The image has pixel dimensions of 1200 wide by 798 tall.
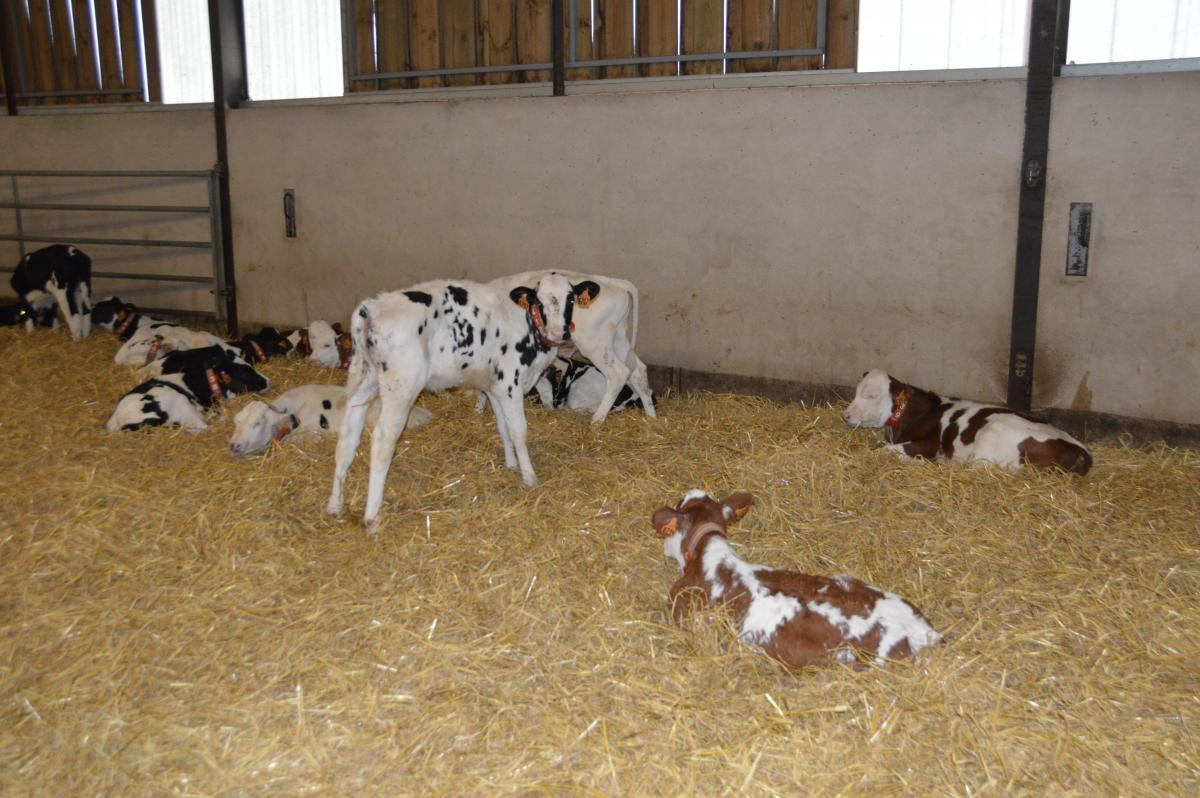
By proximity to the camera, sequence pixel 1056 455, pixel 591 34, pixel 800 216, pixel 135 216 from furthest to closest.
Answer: pixel 135 216 → pixel 591 34 → pixel 800 216 → pixel 1056 455

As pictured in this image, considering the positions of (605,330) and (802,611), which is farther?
(605,330)

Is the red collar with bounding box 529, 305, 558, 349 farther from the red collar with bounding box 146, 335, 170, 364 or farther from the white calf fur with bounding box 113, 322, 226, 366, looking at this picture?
the red collar with bounding box 146, 335, 170, 364

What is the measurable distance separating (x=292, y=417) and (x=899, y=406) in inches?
148

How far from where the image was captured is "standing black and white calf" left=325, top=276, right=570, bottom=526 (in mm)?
4785

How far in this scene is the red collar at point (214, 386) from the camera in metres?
6.86

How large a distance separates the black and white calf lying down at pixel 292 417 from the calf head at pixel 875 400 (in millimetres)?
2819

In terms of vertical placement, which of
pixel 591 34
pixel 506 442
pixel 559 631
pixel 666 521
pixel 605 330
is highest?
pixel 591 34

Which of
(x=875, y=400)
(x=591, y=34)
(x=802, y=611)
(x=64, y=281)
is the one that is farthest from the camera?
(x=64, y=281)

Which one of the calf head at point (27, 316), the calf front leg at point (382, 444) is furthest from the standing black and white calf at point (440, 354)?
the calf head at point (27, 316)

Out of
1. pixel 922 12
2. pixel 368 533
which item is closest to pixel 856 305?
pixel 922 12

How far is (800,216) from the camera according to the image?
7117 millimetres

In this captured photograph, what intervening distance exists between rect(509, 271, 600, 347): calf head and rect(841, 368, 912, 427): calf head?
6.58 ft

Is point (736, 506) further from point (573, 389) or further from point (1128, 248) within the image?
point (1128, 248)

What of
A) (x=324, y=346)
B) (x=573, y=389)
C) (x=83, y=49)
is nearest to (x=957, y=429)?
(x=573, y=389)
